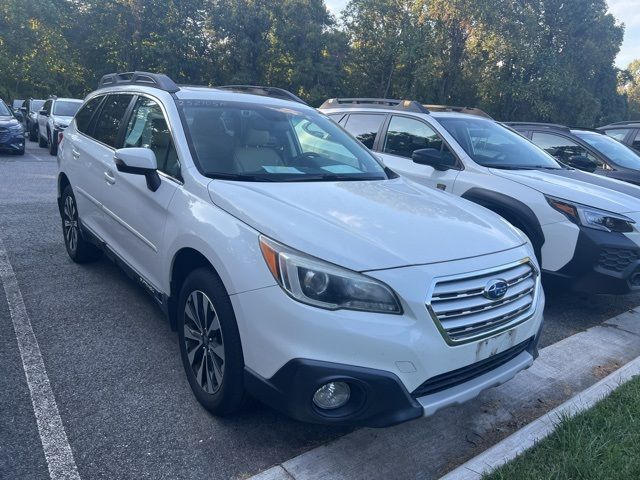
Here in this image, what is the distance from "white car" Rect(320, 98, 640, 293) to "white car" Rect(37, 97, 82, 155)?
11.5 meters

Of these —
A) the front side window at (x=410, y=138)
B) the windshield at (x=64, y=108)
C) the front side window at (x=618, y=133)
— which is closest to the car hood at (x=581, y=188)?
the front side window at (x=410, y=138)

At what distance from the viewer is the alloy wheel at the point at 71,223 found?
5007 mm

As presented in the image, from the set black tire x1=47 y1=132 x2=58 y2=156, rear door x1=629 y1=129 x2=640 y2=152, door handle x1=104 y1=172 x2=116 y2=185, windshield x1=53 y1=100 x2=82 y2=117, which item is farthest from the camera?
windshield x1=53 y1=100 x2=82 y2=117

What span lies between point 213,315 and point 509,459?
1638 millimetres

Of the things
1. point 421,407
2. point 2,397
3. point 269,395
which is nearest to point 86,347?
point 2,397

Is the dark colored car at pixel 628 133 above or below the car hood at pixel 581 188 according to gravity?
above

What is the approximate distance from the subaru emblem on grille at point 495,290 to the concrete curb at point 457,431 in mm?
649

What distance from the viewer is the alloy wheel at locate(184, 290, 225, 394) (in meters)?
2.70

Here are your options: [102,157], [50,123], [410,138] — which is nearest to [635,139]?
[410,138]

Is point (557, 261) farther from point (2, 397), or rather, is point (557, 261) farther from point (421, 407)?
point (2, 397)

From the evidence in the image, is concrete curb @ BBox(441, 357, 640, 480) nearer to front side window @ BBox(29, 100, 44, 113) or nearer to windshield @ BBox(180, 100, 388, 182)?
windshield @ BBox(180, 100, 388, 182)

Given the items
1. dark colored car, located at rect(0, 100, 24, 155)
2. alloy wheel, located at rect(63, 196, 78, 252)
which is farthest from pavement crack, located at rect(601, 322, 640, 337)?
dark colored car, located at rect(0, 100, 24, 155)

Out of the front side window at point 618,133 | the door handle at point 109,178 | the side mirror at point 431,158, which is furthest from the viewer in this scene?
the front side window at point 618,133

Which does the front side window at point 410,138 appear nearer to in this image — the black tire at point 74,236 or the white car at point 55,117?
the black tire at point 74,236
